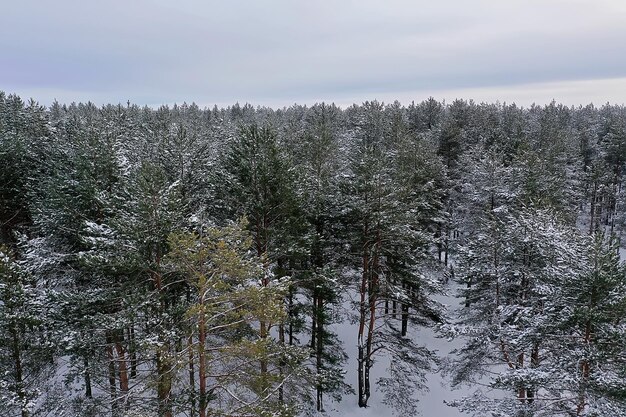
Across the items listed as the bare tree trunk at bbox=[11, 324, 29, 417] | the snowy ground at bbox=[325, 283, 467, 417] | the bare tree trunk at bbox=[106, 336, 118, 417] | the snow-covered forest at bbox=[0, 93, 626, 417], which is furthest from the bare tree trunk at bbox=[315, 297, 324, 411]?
the bare tree trunk at bbox=[11, 324, 29, 417]

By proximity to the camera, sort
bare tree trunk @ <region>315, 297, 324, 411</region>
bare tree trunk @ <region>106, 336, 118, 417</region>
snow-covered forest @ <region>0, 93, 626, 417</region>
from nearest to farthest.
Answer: snow-covered forest @ <region>0, 93, 626, 417</region>, bare tree trunk @ <region>106, 336, 118, 417</region>, bare tree trunk @ <region>315, 297, 324, 411</region>

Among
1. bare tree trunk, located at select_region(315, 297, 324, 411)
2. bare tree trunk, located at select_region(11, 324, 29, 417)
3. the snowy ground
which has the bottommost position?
the snowy ground

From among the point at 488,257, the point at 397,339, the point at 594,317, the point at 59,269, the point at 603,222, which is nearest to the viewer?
the point at 594,317

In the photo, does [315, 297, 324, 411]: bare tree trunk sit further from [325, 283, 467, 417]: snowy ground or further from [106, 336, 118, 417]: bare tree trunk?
[106, 336, 118, 417]: bare tree trunk

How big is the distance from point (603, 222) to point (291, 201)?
5713 centimetres

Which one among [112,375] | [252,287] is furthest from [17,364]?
[252,287]

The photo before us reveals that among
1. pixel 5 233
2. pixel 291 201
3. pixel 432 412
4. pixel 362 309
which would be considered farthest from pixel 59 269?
pixel 432 412

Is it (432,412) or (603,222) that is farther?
(603,222)

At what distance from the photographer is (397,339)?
1984 centimetres

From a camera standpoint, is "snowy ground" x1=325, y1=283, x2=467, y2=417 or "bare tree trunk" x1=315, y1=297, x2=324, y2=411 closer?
"bare tree trunk" x1=315, y1=297, x2=324, y2=411

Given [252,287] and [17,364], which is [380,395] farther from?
[17,364]

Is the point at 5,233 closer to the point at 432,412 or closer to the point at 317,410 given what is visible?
the point at 317,410

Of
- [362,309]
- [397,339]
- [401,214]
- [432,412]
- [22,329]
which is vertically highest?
[401,214]

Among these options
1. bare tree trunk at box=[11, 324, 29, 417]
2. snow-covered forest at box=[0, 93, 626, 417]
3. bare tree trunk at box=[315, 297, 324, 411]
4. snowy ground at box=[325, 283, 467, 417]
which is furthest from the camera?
snowy ground at box=[325, 283, 467, 417]
